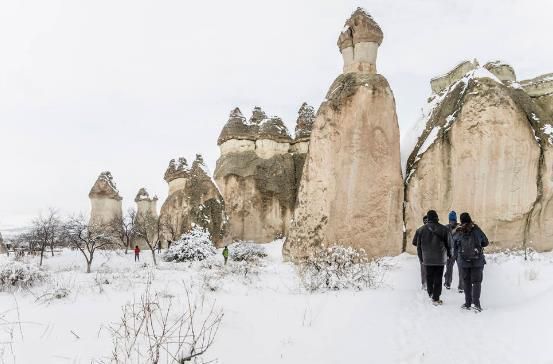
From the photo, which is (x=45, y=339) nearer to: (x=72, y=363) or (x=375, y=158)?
(x=72, y=363)

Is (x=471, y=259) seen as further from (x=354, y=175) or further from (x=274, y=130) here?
(x=274, y=130)

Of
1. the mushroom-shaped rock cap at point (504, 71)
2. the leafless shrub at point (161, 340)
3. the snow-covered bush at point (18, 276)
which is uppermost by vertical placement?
the mushroom-shaped rock cap at point (504, 71)

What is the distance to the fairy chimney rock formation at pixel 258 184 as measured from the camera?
28.7 metres

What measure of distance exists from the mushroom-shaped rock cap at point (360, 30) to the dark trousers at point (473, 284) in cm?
1016

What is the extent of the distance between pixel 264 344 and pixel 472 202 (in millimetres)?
11918

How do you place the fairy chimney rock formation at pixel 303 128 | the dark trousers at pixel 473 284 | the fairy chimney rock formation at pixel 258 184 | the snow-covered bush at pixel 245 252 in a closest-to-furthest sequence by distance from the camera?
1. the dark trousers at pixel 473 284
2. the snow-covered bush at pixel 245 252
3. the fairy chimney rock formation at pixel 258 184
4. the fairy chimney rock formation at pixel 303 128

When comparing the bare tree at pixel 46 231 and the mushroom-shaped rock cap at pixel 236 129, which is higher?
the mushroom-shaped rock cap at pixel 236 129

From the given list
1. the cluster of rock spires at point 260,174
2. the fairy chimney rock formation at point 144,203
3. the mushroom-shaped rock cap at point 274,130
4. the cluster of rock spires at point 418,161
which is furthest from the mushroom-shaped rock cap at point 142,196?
the cluster of rock spires at point 418,161

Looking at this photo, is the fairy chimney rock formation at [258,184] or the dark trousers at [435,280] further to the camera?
the fairy chimney rock formation at [258,184]

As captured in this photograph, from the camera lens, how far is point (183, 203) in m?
27.8

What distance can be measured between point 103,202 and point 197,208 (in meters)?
13.7

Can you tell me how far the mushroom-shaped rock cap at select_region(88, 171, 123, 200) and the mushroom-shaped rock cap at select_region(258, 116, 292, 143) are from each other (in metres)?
14.9

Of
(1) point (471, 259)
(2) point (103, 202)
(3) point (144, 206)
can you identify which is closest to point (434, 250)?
(1) point (471, 259)

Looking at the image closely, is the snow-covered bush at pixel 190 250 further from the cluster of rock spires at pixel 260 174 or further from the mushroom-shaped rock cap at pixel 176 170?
the mushroom-shaped rock cap at pixel 176 170
